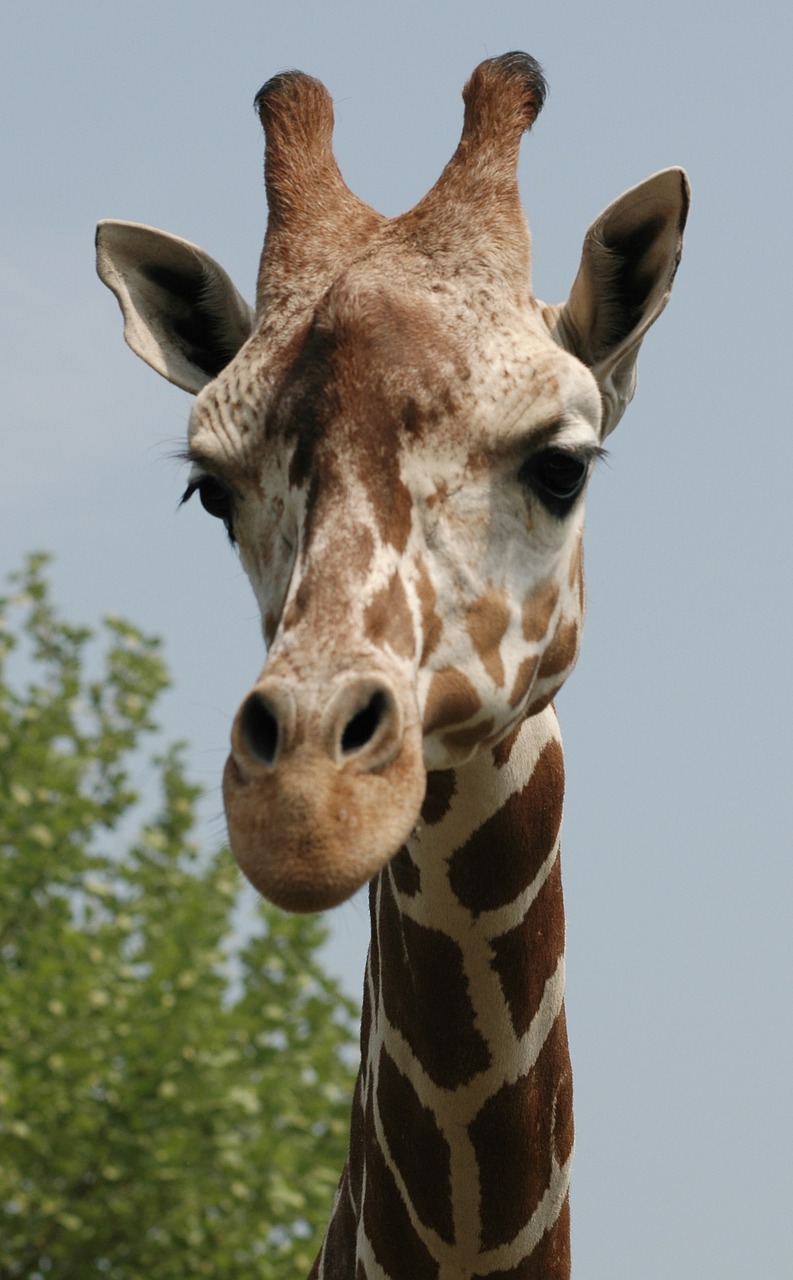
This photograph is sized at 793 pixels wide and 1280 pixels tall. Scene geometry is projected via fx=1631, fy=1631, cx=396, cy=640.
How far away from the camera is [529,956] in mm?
4594

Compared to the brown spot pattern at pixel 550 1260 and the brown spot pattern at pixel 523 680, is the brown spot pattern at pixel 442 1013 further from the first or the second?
the brown spot pattern at pixel 523 680

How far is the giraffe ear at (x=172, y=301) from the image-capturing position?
5105mm

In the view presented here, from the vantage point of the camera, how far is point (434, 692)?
12.6ft

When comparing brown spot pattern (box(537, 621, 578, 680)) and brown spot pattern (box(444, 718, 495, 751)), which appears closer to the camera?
brown spot pattern (box(444, 718, 495, 751))

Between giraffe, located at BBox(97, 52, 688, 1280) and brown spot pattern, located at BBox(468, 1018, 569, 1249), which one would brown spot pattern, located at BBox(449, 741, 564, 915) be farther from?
brown spot pattern, located at BBox(468, 1018, 569, 1249)

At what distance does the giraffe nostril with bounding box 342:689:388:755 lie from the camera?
3.34 meters

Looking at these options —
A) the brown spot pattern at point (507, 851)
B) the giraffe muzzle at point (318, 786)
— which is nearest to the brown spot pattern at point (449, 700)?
the giraffe muzzle at point (318, 786)

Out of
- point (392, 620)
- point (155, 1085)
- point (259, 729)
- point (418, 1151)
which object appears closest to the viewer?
point (259, 729)

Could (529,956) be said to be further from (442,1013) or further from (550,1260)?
(550,1260)

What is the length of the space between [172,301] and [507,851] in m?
2.10

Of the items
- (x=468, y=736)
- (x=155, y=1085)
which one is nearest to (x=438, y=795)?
(x=468, y=736)

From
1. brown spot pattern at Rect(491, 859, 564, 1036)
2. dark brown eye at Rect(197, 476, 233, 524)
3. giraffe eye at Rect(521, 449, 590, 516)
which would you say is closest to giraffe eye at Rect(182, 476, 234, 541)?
dark brown eye at Rect(197, 476, 233, 524)

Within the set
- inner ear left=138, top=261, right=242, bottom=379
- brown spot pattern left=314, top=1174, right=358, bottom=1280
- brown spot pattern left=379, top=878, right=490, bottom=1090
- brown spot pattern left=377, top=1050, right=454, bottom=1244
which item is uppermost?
inner ear left=138, top=261, right=242, bottom=379

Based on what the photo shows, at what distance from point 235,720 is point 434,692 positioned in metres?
0.65
